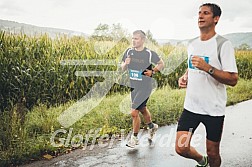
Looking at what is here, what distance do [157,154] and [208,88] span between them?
1.39 m

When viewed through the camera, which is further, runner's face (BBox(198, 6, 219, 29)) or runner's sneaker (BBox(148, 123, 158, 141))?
runner's sneaker (BBox(148, 123, 158, 141))

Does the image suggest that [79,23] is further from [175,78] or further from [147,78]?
[175,78]

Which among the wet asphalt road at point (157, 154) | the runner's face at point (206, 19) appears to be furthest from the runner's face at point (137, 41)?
the runner's face at point (206, 19)

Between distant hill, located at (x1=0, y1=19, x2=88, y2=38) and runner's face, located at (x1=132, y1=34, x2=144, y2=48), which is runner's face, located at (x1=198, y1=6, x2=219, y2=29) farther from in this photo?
distant hill, located at (x1=0, y1=19, x2=88, y2=38)

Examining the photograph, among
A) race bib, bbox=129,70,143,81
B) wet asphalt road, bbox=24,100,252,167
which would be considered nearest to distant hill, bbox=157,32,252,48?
wet asphalt road, bbox=24,100,252,167

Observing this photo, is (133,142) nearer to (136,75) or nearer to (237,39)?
(136,75)

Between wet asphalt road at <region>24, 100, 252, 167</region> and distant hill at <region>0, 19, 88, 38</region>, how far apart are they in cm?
164

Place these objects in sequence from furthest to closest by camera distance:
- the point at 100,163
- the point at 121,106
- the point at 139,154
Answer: the point at 121,106, the point at 139,154, the point at 100,163

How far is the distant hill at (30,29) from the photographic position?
4581 millimetres

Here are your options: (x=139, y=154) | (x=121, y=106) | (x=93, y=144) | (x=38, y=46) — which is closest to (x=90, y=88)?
(x=121, y=106)

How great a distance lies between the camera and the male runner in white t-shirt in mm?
2809

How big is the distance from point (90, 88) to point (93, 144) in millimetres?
1432

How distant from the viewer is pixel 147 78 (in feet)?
14.1

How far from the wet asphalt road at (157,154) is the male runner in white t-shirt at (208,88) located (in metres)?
0.84
